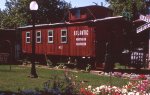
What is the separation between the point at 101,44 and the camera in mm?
23109

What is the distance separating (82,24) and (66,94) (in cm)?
1473

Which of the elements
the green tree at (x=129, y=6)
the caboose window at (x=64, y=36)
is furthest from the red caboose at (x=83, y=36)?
the green tree at (x=129, y=6)

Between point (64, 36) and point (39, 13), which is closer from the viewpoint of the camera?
point (64, 36)

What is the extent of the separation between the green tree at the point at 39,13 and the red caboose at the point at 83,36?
3460cm

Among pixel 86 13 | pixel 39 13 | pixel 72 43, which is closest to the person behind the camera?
pixel 72 43

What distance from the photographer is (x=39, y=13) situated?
212 feet

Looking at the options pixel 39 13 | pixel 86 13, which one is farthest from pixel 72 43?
pixel 39 13

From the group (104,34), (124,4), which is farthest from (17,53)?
(124,4)

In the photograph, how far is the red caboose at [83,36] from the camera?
75.6 ft

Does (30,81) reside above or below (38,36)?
below

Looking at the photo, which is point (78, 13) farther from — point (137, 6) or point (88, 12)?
point (137, 6)

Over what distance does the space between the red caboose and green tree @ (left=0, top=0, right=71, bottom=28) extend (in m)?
34.6

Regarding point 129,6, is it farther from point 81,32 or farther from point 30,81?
point 30,81

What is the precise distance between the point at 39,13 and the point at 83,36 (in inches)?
1658
